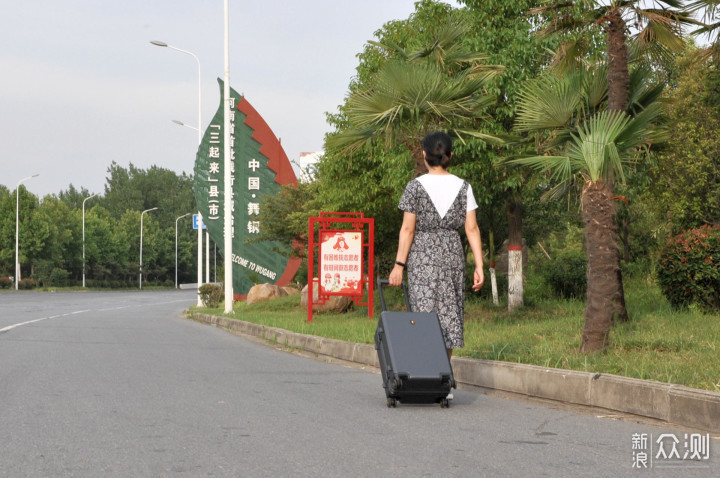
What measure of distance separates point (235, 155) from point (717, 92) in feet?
82.5

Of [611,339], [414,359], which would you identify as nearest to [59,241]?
Answer: [611,339]

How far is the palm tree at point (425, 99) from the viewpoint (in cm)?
1430

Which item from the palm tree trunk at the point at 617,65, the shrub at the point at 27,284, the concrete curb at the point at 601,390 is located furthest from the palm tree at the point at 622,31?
the shrub at the point at 27,284

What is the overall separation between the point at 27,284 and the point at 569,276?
56.0m

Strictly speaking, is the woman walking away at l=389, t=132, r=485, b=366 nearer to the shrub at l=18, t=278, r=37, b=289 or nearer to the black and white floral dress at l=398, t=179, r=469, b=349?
the black and white floral dress at l=398, t=179, r=469, b=349

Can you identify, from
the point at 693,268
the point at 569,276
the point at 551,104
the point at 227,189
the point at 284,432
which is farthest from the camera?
the point at 227,189

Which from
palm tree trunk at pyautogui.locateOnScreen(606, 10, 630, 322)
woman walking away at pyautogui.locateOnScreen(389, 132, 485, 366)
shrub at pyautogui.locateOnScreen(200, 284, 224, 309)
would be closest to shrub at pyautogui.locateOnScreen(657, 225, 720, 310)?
palm tree trunk at pyautogui.locateOnScreen(606, 10, 630, 322)

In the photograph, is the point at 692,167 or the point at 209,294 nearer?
the point at 692,167

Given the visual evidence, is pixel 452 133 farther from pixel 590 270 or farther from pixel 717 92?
pixel 717 92

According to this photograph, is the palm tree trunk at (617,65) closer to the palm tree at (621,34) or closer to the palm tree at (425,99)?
the palm tree at (621,34)

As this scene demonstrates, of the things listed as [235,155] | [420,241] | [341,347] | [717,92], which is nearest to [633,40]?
[341,347]

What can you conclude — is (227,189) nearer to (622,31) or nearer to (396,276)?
(622,31)

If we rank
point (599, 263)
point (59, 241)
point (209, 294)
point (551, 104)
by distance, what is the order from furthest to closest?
point (59, 241) → point (209, 294) → point (551, 104) → point (599, 263)

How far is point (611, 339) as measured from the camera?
9.76m
